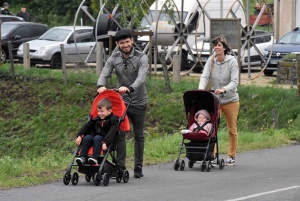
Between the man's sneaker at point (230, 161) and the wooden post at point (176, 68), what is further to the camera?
the wooden post at point (176, 68)

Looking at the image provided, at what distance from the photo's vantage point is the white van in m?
27.2

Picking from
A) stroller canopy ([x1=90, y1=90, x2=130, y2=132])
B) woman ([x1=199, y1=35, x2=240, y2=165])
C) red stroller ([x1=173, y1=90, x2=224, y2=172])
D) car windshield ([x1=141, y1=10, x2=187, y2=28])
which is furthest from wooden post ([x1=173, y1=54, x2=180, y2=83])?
stroller canopy ([x1=90, y1=90, x2=130, y2=132])

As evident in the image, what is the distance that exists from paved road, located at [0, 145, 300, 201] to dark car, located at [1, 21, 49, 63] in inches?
844

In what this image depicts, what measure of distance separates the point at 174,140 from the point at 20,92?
11.4 m

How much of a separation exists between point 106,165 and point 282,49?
60.3 feet

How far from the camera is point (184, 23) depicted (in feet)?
92.4

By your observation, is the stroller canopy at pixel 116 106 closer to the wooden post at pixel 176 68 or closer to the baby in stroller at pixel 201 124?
the baby in stroller at pixel 201 124

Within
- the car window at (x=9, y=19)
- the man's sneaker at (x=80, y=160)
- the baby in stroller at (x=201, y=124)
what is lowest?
the man's sneaker at (x=80, y=160)

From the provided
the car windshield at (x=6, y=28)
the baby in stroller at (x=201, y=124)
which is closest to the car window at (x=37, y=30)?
the car windshield at (x=6, y=28)

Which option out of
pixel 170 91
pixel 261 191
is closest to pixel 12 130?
pixel 170 91

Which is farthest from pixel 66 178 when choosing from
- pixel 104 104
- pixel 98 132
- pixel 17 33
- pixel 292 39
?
pixel 17 33

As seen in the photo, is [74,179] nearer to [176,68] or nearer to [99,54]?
[176,68]

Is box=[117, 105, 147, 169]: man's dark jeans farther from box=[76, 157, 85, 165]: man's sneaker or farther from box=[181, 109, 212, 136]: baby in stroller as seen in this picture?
box=[181, 109, 212, 136]: baby in stroller

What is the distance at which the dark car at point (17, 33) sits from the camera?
33.0 m
